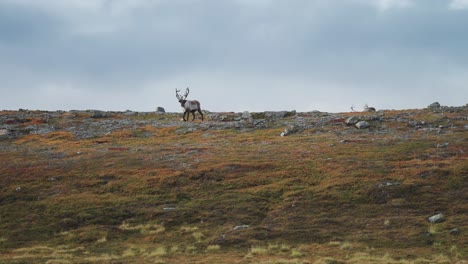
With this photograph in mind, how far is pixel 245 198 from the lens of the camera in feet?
118

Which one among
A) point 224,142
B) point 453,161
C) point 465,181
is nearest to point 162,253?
point 465,181

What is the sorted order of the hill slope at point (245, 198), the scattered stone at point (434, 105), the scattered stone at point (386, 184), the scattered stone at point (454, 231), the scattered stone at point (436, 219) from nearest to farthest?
the hill slope at point (245, 198)
the scattered stone at point (454, 231)
the scattered stone at point (436, 219)
the scattered stone at point (386, 184)
the scattered stone at point (434, 105)

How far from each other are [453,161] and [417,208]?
982 cm

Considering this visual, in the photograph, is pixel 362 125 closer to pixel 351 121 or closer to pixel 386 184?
pixel 351 121

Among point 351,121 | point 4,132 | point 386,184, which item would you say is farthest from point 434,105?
point 4,132

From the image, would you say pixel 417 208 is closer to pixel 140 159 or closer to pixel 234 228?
pixel 234 228

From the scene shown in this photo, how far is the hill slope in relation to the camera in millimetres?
27281

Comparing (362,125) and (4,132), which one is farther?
(4,132)

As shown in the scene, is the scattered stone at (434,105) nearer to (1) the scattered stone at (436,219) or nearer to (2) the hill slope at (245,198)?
(2) the hill slope at (245,198)

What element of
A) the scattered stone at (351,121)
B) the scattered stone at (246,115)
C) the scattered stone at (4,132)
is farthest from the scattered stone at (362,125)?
the scattered stone at (4,132)

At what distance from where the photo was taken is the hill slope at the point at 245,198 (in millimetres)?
27281

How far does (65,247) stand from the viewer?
28.8m

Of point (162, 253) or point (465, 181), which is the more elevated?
point (465, 181)

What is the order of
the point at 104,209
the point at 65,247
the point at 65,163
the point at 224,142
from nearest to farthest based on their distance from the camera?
1. the point at 65,247
2. the point at 104,209
3. the point at 65,163
4. the point at 224,142
